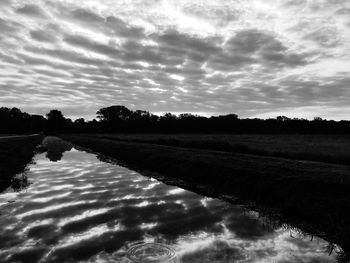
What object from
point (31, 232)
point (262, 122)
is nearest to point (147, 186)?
point (31, 232)

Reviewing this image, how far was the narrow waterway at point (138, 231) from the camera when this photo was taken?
873 centimetres

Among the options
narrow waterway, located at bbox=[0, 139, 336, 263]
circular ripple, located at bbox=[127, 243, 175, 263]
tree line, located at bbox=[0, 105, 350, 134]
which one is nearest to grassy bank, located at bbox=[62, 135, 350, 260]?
narrow waterway, located at bbox=[0, 139, 336, 263]

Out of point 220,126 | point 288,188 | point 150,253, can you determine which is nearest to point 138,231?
point 150,253

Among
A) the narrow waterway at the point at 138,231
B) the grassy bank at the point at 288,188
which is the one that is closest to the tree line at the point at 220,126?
the grassy bank at the point at 288,188

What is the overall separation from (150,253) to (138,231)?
2.05 meters

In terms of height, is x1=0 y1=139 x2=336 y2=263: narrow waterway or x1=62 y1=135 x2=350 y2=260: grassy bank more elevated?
x1=62 y1=135 x2=350 y2=260: grassy bank

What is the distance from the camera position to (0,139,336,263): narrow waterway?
873 cm

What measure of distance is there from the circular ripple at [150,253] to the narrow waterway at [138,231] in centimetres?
2

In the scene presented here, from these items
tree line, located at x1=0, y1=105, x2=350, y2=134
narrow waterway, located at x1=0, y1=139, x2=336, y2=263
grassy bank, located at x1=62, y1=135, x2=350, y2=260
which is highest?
tree line, located at x1=0, y1=105, x2=350, y2=134

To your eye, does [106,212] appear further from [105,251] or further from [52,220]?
[105,251]

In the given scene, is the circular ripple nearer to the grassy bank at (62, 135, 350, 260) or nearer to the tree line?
the grassy bank at (62, 135, 350, 260)

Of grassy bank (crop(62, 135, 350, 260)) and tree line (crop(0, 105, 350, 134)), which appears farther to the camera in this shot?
tree line (crop(0, 105, 350, 134))

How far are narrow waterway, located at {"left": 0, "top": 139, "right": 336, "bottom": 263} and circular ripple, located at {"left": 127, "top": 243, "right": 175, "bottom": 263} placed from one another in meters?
0.02

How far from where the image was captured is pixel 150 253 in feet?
28.7
